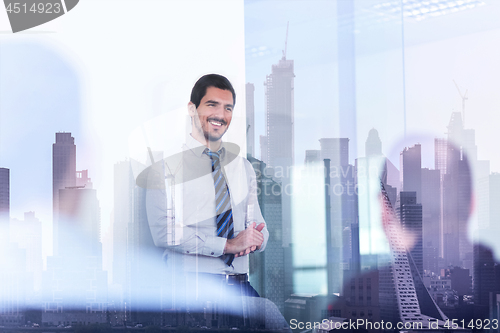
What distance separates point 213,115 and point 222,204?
0.62 metres

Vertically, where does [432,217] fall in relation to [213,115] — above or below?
below

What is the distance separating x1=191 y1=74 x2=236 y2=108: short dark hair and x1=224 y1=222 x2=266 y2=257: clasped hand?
900 mm

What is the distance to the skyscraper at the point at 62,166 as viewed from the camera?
348 centimetres

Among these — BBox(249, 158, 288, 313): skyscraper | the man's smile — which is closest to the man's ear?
the man's smile

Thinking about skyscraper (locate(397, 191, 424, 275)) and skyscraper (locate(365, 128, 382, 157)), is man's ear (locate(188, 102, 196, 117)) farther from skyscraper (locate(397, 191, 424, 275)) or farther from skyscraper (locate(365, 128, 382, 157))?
skyscraper (locate(397, 191, 424, 275))

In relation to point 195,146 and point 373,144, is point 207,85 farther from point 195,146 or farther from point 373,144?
point 373,144

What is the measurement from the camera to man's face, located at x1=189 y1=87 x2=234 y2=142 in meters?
3.28

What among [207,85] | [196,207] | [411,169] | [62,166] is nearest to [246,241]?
[196,207]

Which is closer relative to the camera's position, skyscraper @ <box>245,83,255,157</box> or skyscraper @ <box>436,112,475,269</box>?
skyscraper @ <box>436,112,475,269</box>

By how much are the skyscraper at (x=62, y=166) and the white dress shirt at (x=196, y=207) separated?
2.10ft

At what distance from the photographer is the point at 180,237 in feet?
10.6

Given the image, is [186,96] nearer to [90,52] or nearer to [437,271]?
[90,52]

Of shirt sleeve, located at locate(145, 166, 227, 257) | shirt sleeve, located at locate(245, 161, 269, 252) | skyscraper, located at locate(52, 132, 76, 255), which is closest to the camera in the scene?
shirt sleeve, located at locate(145, 166, 227, 257)

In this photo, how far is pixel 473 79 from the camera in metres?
3.29
